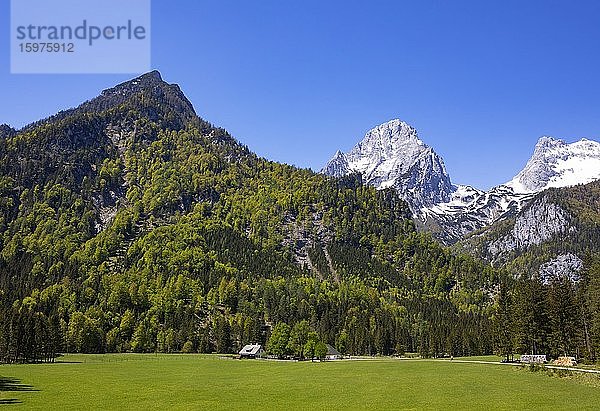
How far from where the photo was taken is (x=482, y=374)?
292ft

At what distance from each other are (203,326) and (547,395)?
14820 cm

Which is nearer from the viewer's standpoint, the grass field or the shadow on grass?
the grass field

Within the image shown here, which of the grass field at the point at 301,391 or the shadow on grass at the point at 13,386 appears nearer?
the grass field at the point at 301,391

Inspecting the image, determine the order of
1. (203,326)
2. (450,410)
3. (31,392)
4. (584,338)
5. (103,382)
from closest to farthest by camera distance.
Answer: (450,410)
(31,392)
(103,382)
(584,338)
(203,326)

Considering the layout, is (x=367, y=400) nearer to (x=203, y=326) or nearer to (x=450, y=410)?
(x=450, y=410)

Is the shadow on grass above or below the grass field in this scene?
above

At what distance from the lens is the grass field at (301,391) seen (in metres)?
54.0

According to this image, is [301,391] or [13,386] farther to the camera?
[13,386]

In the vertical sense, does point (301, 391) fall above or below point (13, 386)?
below

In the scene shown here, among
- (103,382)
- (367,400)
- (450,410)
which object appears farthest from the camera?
(103,382)

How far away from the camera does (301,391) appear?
67438 mm

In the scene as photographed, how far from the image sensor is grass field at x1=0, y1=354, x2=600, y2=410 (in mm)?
54031

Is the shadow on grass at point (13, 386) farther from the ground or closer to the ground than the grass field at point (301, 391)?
farther from the ground

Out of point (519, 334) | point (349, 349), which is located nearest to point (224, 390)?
point (519, 334)
